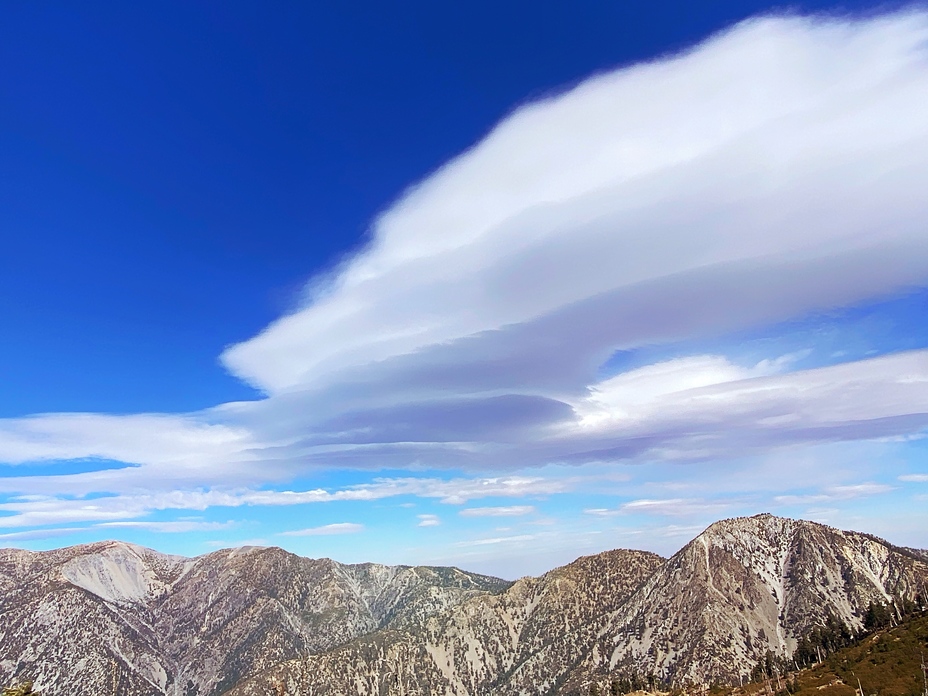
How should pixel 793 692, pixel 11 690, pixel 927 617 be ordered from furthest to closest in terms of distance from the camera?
pixel 927 617, pixel 793 692, pixel 11 690

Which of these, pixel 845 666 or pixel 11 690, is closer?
pixel 11 690

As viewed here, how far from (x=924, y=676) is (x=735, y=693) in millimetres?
70156

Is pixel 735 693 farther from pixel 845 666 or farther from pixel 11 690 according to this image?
pixel 11 690

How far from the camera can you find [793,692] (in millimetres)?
162500

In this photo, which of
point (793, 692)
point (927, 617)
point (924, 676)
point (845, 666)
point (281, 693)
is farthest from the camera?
point (927, 617)

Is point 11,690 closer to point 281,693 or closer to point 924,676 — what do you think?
point 281,693

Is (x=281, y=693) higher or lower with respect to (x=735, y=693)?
higher

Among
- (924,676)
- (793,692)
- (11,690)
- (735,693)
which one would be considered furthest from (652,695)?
(11,690)

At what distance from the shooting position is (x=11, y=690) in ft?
195

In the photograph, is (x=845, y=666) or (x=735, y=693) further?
(x=735, y=693)

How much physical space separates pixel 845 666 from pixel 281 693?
200 metres

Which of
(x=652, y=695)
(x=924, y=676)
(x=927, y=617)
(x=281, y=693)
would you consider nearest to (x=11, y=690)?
(x=281, y=693)

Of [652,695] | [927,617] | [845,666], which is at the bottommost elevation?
[652,695]

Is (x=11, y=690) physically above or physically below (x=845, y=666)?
above
